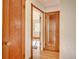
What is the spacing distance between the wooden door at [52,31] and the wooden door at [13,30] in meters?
3.17

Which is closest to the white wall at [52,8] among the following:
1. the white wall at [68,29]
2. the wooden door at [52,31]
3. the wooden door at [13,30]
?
the wooden door at [52,31]

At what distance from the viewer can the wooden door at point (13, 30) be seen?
1.77m

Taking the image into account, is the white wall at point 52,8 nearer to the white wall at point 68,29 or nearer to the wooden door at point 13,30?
the white wall at point 68,29

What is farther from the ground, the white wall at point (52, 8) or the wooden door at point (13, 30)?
the white wall at point (52, 8)

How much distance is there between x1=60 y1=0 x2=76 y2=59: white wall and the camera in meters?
2.15

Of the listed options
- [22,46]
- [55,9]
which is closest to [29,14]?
[22,46]

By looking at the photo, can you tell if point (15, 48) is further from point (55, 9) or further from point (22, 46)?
point (55, 9)

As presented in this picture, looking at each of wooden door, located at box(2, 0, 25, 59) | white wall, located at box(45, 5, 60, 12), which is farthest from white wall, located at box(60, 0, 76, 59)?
white wall, located at box(45, 5, 60, 12)

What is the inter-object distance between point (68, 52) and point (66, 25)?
61 cm

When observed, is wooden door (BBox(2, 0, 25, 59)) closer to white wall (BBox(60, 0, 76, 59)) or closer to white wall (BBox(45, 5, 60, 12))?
white wall (BBox(60, 0, 76, 59))

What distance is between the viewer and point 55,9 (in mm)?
5168

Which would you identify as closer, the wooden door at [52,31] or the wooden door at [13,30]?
the wooden door at [13,30]

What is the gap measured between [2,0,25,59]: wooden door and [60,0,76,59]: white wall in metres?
0.95

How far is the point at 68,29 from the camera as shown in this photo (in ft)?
7.23
